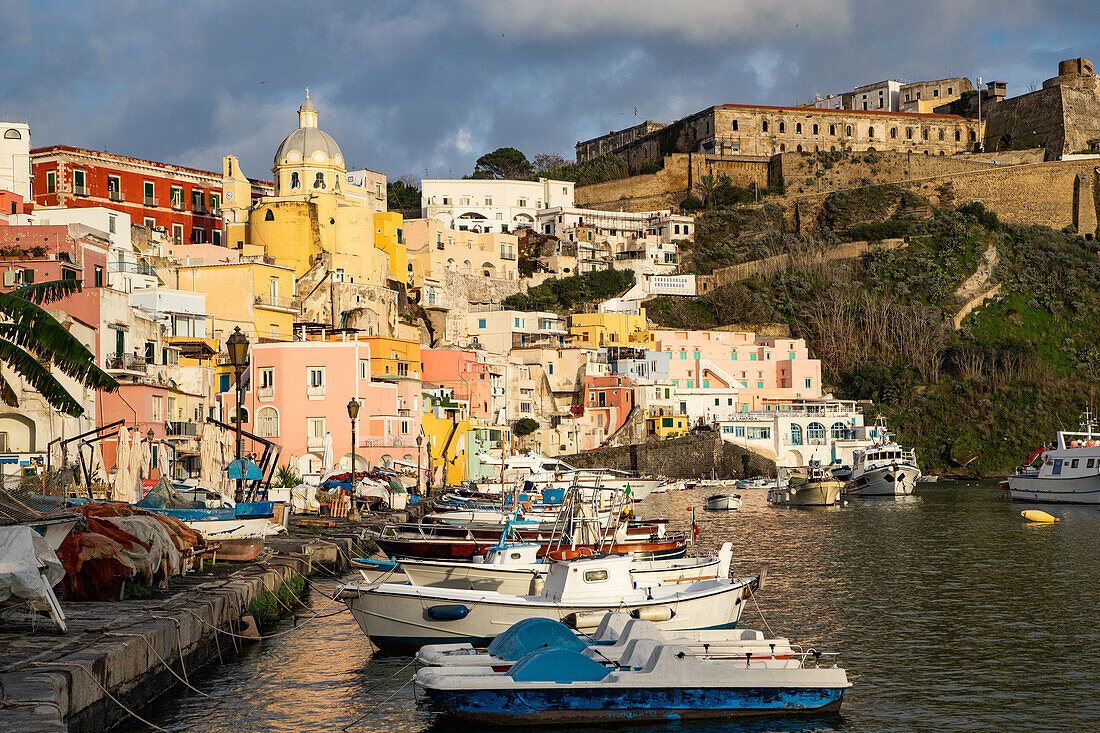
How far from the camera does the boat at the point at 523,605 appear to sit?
18.5 meters

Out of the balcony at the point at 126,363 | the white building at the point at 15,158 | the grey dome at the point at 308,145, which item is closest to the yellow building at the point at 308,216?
the grey dome at the point at 308,145

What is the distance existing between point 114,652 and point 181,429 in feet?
103

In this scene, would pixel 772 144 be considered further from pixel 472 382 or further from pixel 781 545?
pixel 781 545

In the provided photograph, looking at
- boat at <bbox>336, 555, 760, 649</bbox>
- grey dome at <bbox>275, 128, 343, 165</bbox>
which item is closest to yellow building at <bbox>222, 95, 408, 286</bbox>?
grey dome at <bbox>275, 128, 343, 165</bbox>

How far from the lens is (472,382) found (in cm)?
7188

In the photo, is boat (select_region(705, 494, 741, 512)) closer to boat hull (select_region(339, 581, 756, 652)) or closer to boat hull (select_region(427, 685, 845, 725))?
boat hull (select_region(339, 581, 756, 652))

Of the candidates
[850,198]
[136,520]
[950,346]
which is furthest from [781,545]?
[850,198]

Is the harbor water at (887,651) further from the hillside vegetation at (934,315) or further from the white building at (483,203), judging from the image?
the white building at (483,203)

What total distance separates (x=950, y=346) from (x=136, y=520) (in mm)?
87330

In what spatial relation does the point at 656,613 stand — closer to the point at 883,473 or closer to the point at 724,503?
the point at 724,503

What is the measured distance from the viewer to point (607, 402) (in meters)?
86.8

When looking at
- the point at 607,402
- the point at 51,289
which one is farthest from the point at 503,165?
the point at 51,289

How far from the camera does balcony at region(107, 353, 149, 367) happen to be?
3984 cm

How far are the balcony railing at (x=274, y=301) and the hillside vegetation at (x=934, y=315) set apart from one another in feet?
137
